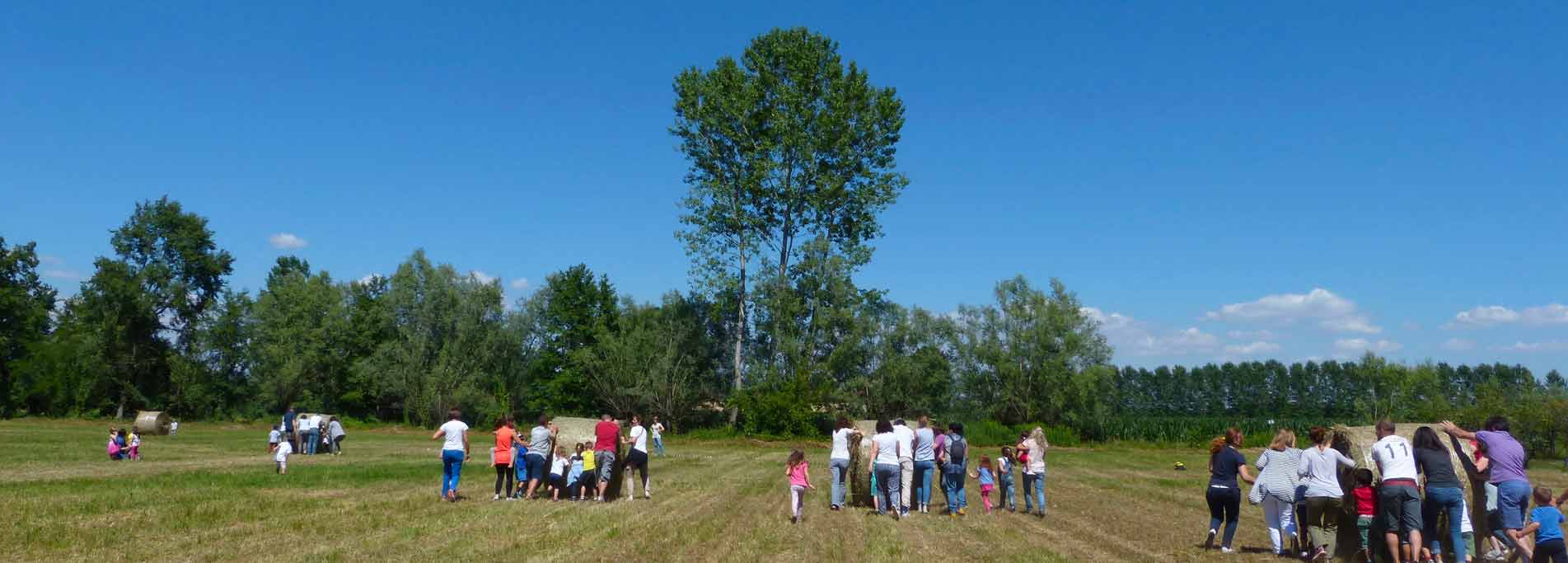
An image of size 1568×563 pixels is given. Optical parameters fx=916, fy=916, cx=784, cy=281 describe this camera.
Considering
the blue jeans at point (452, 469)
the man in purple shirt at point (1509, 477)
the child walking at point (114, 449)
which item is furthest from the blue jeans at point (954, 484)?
the child walking at point (114, 449)

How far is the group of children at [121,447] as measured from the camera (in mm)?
25219

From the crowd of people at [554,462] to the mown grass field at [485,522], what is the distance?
2.55 ft

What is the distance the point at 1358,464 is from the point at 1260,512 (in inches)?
162

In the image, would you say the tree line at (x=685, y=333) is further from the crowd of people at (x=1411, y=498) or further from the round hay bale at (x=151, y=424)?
the crowd of people at (x=1411, y=498)

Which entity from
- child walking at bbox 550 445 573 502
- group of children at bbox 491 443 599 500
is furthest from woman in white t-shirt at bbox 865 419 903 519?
child walking at bbox 550 445 573 502

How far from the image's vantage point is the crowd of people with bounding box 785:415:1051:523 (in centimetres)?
1609

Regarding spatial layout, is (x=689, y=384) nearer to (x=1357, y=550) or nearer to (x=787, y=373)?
(x=787, y=373)

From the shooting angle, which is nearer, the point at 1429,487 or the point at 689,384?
the point at 1429,487

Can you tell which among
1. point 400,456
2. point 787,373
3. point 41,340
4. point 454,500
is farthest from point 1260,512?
point 41,340

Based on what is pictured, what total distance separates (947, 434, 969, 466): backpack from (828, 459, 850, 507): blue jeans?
6.29ft

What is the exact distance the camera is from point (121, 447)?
84.1 feet

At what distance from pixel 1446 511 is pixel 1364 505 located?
2.83 feet

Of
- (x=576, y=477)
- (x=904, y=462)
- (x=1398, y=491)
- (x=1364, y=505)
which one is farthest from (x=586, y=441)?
(x=1398, y=491)

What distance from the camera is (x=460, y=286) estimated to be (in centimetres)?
6262
